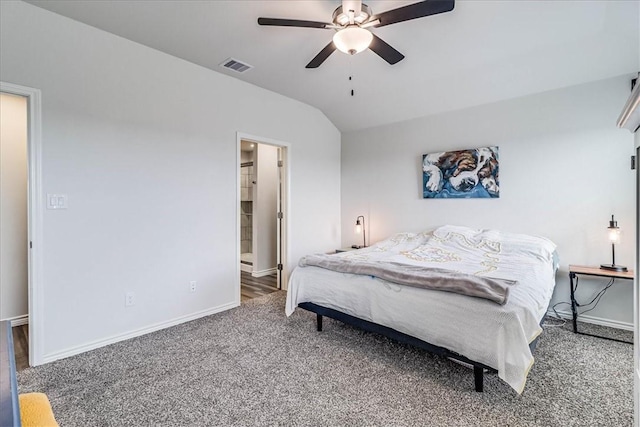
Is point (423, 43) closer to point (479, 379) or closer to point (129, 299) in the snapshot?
point (479, 379)

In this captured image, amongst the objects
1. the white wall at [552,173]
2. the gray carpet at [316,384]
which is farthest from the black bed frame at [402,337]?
the white wall at [552,173]

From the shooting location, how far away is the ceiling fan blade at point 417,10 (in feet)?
5.88

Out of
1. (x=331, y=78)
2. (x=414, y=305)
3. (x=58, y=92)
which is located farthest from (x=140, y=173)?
→ (x=414, y=305)

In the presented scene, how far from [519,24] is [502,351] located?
258 cm

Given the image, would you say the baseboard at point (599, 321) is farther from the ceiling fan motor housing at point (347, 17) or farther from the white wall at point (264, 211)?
the white wall at point (264, 211)

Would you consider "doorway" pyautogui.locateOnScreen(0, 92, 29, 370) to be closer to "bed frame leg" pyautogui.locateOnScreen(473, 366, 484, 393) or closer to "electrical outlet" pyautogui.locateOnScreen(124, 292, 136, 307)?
"electrical outlet" pyautogui.locateOnScreen(124, 292, 136, 307)

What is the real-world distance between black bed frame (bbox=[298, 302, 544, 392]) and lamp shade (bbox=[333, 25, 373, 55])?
2067 mm

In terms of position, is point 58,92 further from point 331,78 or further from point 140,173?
point 331,78

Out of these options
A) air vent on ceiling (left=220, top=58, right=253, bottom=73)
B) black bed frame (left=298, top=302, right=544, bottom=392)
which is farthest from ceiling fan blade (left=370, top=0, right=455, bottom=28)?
black bed frame (left=298, top=302, right=544, bottom=392)

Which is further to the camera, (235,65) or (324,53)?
(235,65)

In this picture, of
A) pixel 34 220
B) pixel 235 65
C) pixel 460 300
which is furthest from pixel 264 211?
pixel 460 300

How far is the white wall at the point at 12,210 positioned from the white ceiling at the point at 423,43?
63.5 inches

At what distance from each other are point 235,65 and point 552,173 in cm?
370

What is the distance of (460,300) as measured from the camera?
1979 mm
